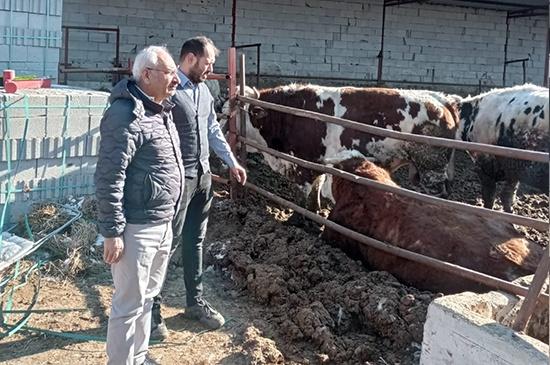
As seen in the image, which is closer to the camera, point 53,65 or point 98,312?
point 98,312

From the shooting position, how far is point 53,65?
22.1ft

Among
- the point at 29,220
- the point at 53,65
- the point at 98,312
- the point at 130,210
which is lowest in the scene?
the point at 98,312

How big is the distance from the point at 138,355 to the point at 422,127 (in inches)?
205

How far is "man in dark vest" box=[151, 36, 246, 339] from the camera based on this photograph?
3.85 m

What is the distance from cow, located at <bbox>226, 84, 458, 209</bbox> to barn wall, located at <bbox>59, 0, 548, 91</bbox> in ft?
16.9

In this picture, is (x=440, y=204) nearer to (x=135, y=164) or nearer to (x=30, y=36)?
(x=135, y=164)

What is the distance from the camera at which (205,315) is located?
4234 millimetres

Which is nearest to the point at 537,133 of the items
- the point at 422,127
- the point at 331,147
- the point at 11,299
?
the point at 422,127

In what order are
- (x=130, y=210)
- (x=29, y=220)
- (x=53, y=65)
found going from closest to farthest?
1. (x=130, y=210)
2. (x=29, y=220)
3. (x=53, y=65)

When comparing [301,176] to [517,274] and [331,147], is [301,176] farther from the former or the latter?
[517,274]

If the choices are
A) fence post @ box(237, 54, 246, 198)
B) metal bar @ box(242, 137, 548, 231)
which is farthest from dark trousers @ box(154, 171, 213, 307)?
fence post @ box(237, 54, 246, 198)

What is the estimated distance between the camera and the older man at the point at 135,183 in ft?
9.55

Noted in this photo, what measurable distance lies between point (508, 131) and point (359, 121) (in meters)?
1.64

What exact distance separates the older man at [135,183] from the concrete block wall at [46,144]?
2303 mm
